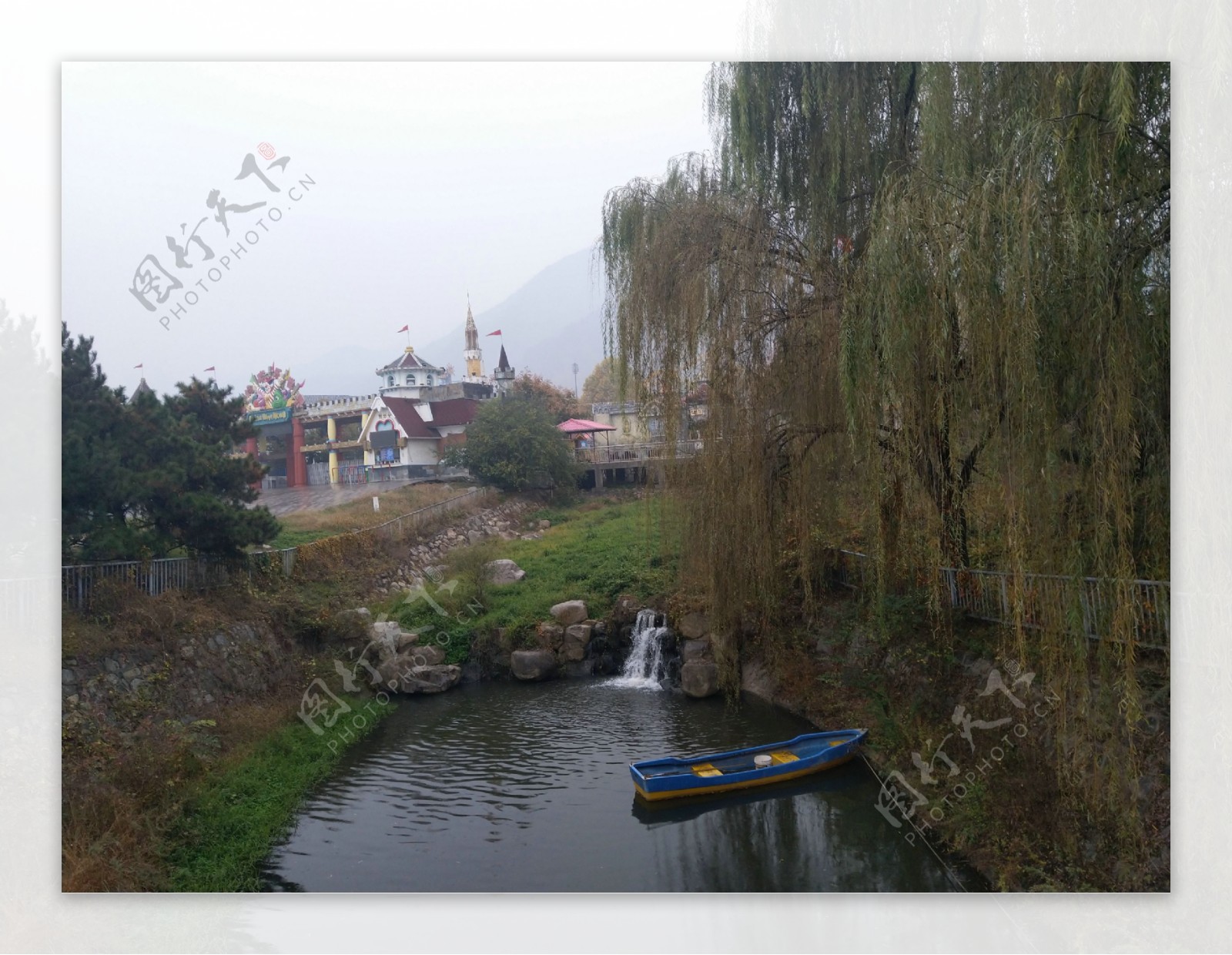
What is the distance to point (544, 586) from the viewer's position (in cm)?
1242

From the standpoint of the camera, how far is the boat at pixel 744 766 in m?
6.54

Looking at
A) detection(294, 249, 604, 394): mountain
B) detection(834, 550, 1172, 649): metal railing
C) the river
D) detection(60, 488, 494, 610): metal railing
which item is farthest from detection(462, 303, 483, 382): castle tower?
detection(834, 550, 1172, 649): metal railing

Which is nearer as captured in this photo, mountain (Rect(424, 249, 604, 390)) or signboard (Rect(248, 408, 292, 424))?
signboard (Rect(248, 408, 292, 424))

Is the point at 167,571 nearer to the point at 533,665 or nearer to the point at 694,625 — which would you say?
the point at 533,665

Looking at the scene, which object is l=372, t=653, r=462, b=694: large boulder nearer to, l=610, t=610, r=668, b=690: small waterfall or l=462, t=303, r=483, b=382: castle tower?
l=610, t=610, r=668, b=690: small waterfall

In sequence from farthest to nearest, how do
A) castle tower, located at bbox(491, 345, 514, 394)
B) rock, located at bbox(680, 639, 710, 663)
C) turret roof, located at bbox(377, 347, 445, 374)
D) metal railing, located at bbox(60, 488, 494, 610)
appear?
castle tower, located at bbox(491, 345, 514, 394) < turret roof, located at bbox(377, 347, 445, 374) < rock, located at bbox(680, 639, 710, 663) < metal railing, located at bbox(60, 488, 494, 610)

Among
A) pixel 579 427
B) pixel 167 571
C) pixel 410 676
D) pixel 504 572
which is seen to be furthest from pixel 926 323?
pixel 579 427

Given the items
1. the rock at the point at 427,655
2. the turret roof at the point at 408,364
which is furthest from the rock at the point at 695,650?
the turret roof at the point at 408,364

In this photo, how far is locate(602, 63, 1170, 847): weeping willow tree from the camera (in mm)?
3967

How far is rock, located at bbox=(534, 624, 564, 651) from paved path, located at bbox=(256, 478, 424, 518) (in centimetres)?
423

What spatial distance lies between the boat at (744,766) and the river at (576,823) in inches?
3.4

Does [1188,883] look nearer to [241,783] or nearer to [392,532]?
[241,783]

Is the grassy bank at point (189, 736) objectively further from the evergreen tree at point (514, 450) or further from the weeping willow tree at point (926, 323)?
the evergreen tree at point (514, 450)

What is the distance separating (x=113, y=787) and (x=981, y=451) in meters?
5.56
